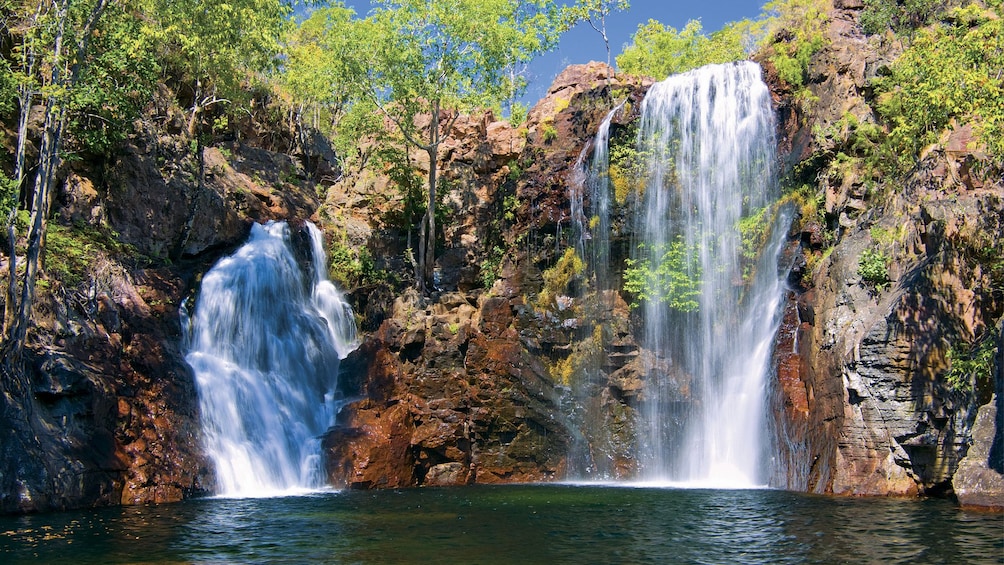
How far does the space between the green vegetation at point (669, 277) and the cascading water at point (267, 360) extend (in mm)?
9870

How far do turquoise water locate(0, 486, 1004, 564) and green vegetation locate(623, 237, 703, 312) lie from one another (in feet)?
26.6

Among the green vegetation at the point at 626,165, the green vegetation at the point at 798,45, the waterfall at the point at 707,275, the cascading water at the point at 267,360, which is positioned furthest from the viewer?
the green vegetation at the point at 626,165

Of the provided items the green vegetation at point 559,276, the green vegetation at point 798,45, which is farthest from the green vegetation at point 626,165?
the green vegetation at point 798,45

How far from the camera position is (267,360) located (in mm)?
23250

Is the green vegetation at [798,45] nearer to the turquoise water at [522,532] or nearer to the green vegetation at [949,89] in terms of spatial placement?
the green vegetation at [949,89]

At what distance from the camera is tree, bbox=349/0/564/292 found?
28844 millimetres

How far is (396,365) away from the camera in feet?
79.3

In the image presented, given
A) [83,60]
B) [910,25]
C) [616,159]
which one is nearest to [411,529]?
[83,60]

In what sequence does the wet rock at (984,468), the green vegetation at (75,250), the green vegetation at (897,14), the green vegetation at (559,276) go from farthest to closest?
the green vegetation at (897,14) → the green vegetation at (559,276) → the green vegetation at (75,250) → the wet rock at (984,468)

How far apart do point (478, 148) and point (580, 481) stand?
14954 mm

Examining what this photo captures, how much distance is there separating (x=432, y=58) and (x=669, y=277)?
1237cm

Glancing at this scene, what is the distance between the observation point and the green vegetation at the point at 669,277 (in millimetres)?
24484

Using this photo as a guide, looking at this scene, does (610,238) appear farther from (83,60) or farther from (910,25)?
(83,60)

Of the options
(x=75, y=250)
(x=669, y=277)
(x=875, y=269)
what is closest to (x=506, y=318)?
(x=669, y=277)
